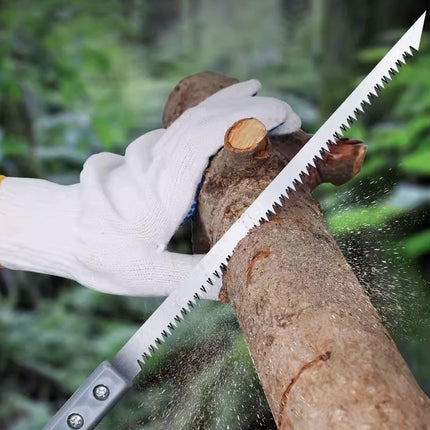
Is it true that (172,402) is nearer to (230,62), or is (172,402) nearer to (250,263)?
(250,263)

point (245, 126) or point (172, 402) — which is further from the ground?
point (245, 126)

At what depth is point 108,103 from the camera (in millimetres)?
3908

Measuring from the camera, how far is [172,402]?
1.36 meters

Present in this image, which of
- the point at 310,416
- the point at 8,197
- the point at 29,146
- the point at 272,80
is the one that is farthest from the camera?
the point at 272,80

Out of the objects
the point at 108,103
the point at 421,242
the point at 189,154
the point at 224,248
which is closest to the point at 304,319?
the point at 224,248

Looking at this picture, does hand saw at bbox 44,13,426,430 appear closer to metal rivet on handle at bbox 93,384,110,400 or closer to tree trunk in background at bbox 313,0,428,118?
metal rivet on handle at bbox 93,384,110,400

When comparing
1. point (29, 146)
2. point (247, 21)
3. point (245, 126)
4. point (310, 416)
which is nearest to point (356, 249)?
point (245, 126)

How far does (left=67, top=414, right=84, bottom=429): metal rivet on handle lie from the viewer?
1.17 meters

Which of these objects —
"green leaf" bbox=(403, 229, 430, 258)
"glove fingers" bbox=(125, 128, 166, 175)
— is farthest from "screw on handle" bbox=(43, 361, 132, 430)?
"green leaf" bbox=(403, 229, 430, 258)

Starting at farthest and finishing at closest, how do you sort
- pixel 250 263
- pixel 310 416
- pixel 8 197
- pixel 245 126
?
pixel 8 197
pixel 245 126
pixel 250 263
pixel 310 416

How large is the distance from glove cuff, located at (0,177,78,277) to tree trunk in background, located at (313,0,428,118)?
8.77 feet

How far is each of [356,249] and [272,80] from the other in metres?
2.81

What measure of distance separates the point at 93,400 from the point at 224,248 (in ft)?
1.13

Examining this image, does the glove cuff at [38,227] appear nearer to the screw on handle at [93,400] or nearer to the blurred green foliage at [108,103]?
the screw on handle at [93,400]
